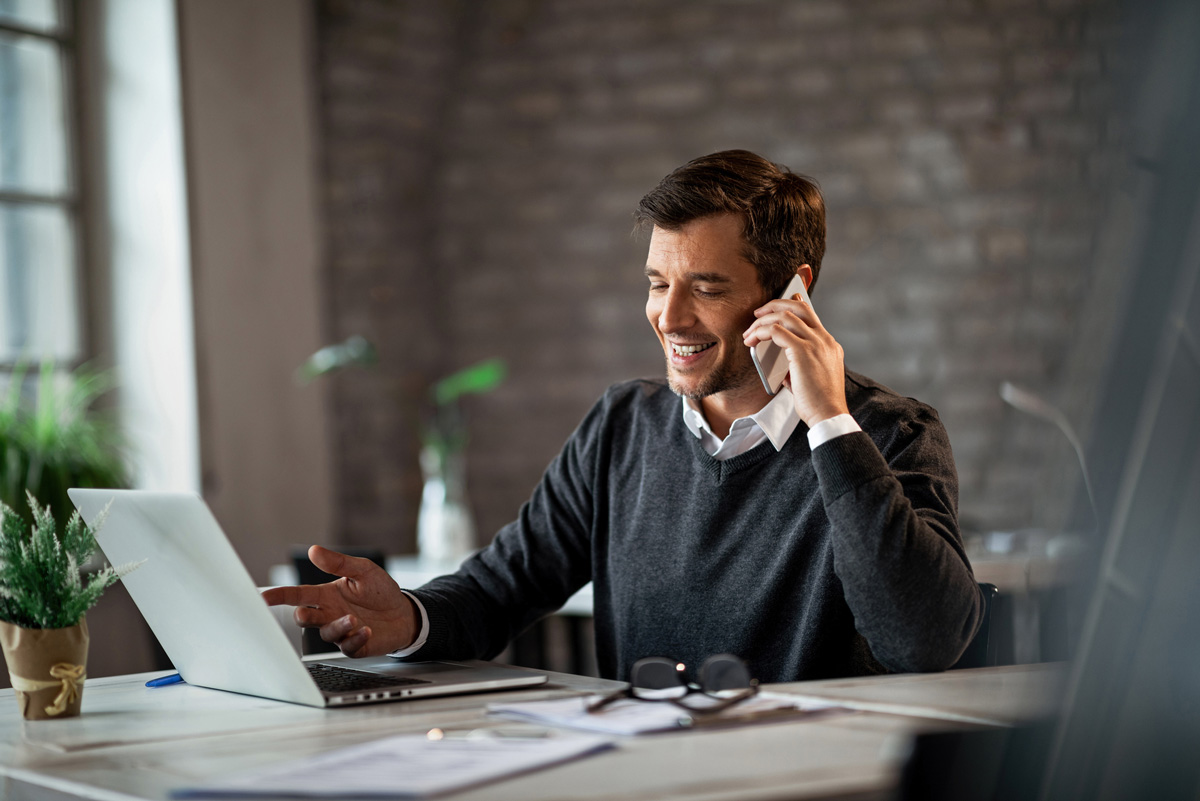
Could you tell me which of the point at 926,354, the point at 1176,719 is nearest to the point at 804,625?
the point at 1176,719

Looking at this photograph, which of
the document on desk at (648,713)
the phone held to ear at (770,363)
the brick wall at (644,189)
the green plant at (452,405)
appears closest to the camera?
the document on desk at (648,713)

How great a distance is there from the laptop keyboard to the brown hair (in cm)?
75

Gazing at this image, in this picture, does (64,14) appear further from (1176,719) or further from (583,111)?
(1176,719)

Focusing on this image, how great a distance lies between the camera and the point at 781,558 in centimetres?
165

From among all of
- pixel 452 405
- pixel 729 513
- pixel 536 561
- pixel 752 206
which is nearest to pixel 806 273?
pixel 752 206

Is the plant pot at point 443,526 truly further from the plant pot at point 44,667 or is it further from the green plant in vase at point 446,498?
the plant pot at point 44,667

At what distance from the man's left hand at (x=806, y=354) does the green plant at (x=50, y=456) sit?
181 cm

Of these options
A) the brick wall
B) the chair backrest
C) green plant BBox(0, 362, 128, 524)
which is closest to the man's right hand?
the chair backrest

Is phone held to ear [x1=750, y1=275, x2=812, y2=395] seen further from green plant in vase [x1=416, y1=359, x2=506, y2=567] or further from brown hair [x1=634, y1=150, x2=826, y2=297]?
green plant in vase [x1=416, y1=359, x2=506, y2=567]

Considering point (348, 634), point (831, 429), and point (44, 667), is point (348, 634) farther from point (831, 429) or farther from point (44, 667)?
point (831, 429)

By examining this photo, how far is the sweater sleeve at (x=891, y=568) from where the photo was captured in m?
1.38

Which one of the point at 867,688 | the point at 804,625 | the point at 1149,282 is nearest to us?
the point at 1149,282

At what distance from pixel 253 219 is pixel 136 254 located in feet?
1.17

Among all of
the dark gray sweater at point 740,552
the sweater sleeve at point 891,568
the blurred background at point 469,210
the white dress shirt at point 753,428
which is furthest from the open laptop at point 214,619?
the blurred background at point 469,210
